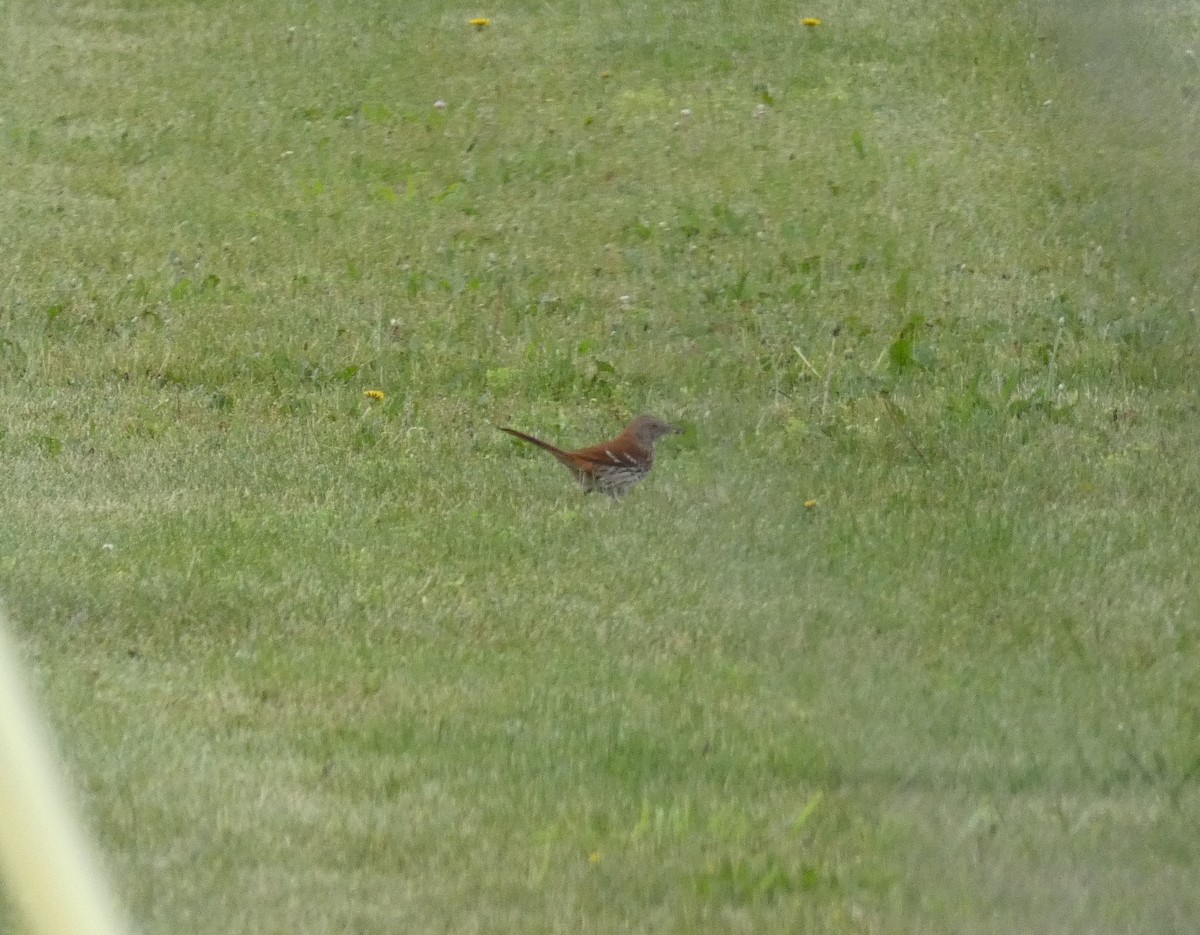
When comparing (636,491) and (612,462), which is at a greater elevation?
(612,462)

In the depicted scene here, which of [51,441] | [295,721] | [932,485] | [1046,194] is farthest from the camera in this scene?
[1046,194]

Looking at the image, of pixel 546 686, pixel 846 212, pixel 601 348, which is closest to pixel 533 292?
pixel 601 348

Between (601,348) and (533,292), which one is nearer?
(601,348)

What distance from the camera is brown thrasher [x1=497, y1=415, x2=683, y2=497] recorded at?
7.56 m

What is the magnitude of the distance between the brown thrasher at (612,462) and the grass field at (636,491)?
0.10m

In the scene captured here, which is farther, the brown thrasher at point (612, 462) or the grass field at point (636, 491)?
the brown thrasher at point (612, 462)

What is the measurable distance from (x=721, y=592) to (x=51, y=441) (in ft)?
11.0

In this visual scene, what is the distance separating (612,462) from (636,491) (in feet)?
0.78

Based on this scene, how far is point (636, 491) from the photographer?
305 inches

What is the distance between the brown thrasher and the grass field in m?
0.10

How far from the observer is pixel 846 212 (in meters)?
12.6

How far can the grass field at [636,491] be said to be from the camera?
456 centimetres

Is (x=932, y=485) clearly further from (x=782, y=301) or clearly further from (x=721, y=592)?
(x=782, y=301)

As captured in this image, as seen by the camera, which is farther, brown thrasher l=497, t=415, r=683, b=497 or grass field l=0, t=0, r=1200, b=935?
brown thrasher l=497, t=415, r=683, b=497
